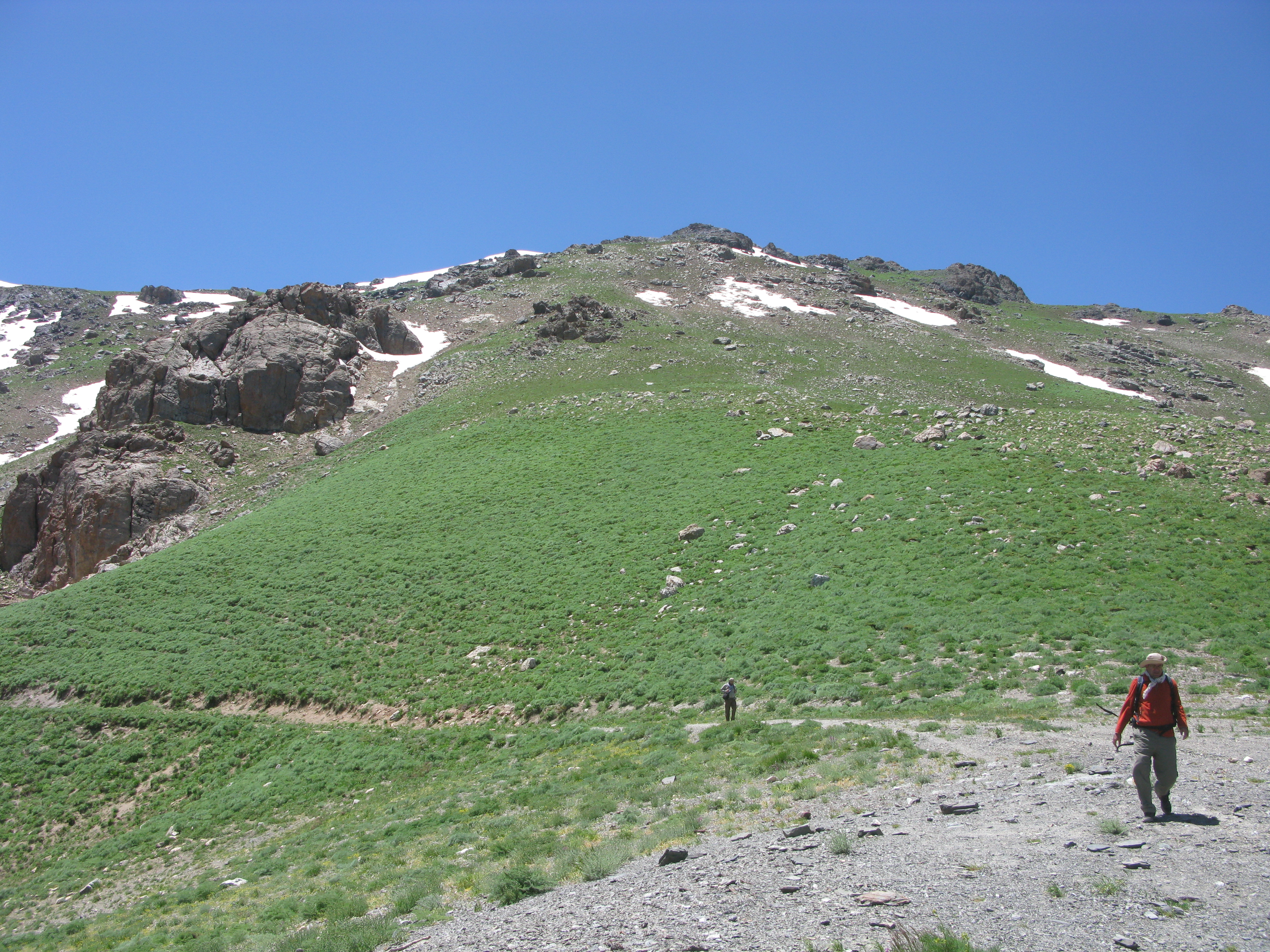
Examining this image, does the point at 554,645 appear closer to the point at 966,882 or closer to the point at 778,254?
the point at 966,882

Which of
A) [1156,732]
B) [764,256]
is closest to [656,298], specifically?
[764,256]

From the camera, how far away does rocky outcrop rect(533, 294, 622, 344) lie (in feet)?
213

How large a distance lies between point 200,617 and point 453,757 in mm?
16020

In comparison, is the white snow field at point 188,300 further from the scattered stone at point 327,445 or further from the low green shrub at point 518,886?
the low green shrub at point 518,886

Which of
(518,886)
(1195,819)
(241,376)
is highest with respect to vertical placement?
(241,376)

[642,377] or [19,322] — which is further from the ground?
[19,322]

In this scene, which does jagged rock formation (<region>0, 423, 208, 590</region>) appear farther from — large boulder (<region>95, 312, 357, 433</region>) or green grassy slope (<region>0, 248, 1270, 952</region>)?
green grassy slope (<region>0, 248, 1270, 952</region>)

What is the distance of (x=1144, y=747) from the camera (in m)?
8.52

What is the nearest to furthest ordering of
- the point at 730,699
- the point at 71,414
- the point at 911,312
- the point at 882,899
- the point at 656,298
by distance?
1. the point at 882,899
2. the point at 730,699
3. the point at 71,414
4. the point at 656,298
5. the point at 911,312

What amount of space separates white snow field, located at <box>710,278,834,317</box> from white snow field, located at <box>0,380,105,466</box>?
68.9 m

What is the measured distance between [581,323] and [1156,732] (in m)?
62.2

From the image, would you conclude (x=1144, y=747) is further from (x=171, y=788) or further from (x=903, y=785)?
(x=171, y=788)

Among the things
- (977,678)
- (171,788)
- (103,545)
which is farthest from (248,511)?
(977,678)

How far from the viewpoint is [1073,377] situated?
65312 millimetres
